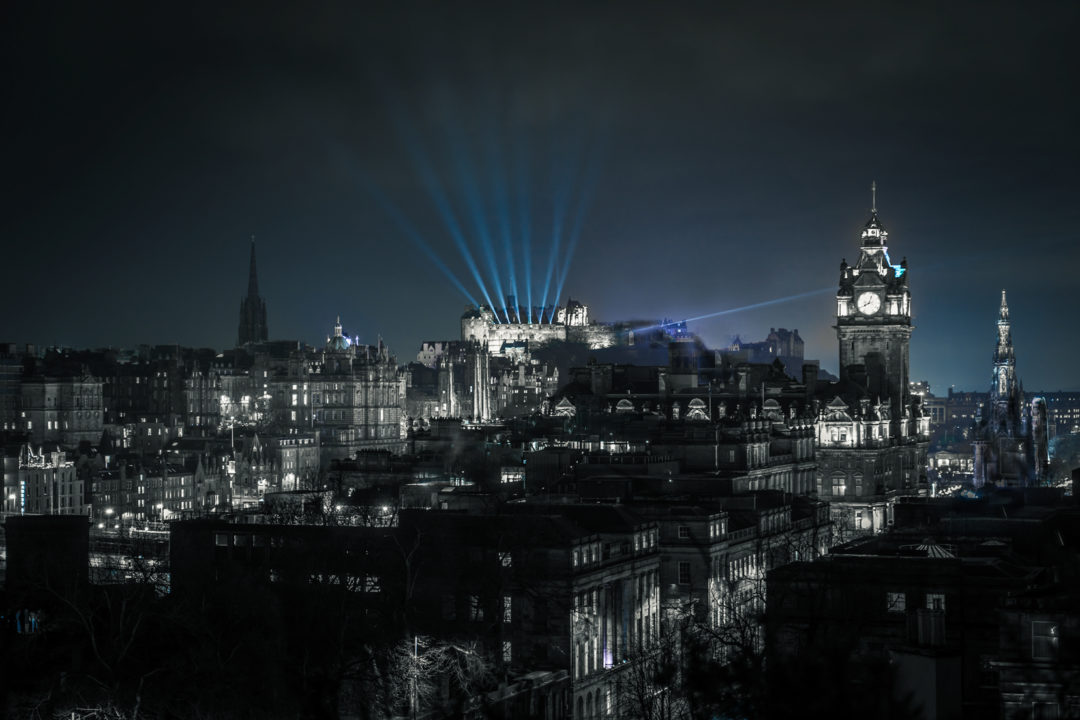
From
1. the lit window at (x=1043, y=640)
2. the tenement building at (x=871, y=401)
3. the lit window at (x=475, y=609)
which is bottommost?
the lit window at (x=475, y=609)

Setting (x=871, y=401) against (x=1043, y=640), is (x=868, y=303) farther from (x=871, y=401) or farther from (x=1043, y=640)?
(x=1043, y=640)

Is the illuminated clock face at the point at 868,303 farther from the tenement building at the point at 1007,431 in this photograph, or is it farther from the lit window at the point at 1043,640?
the lit window at the point at 1043,640

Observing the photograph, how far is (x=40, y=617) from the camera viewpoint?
206 ft

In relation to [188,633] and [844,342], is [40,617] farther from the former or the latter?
[844,342]

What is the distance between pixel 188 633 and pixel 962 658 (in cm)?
2541

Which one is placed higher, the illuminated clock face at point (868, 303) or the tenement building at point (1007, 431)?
the illuminated clock face at point (868, 303)

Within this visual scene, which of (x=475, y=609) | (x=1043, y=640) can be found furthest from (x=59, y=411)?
(x=1043, y=640)

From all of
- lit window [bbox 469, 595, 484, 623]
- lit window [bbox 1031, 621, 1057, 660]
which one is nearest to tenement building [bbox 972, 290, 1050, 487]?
lit window [bbox 469, 595, 484, 623]

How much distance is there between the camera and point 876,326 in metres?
149

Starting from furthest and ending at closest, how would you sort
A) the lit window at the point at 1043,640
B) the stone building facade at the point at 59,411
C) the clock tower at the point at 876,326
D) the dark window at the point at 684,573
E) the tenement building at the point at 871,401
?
the stone building facade at the point at 59,411
the clock tower at the point at 876,326
the tenement building at the point at 871,401
the dark window at the point at 684,573
the lit window at the point at 1043,640

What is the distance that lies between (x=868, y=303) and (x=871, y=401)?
36.1ft

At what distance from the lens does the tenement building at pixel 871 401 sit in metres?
136

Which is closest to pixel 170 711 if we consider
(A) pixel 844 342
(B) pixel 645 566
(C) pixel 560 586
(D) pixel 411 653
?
(D) pixel 411 653

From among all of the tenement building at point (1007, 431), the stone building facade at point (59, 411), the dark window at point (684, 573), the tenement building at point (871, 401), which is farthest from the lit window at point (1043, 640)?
the stone building facade at point (59, 411)
